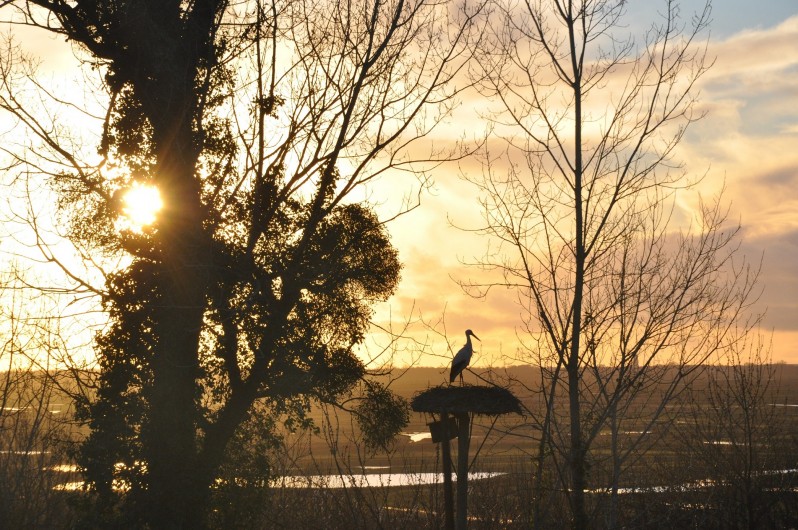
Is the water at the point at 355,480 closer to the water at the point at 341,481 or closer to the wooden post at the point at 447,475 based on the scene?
the water at the point at 341,481

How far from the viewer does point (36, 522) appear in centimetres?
1532

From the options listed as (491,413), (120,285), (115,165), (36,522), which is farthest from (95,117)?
(491,413)

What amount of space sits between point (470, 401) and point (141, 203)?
7.60m

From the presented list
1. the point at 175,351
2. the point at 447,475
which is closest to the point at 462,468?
the point at 447,475

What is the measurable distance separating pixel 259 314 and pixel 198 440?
2747mm

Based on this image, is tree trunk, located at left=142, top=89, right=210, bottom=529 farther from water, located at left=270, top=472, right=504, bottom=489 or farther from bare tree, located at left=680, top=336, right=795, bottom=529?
bare tree, located at left=680, top=336, right=795, bottom=529

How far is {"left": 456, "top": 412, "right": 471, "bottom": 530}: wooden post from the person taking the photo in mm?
9992

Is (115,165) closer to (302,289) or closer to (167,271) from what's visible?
(167,271)

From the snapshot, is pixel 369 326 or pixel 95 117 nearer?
pixel 95 117

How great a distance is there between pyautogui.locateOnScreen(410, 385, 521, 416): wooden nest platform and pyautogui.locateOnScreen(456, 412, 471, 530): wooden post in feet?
0.68

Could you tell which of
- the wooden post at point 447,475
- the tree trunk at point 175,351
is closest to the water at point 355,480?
the wooden post at point 447,475

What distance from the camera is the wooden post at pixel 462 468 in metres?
9.99

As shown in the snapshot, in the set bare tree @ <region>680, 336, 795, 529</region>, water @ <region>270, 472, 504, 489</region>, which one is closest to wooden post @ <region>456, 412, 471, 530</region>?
water @ <region>270, 472, 504, 489</region>

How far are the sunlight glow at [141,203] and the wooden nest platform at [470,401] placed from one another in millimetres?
6544
